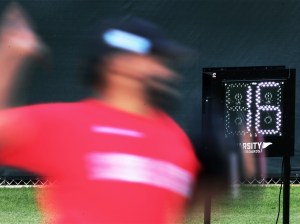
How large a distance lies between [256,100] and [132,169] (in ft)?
11.3

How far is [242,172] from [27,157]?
4.16ft

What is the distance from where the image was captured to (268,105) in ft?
15.7

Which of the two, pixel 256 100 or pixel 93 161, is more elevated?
pixel 256 100

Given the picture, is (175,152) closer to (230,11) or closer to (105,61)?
(105,61)

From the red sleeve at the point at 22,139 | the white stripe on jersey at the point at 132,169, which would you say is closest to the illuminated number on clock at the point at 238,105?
the white stripe on jersey at the point at 132,169

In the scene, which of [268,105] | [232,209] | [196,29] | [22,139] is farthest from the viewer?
[196,29]

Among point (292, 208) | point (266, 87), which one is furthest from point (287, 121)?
point (292, 208)

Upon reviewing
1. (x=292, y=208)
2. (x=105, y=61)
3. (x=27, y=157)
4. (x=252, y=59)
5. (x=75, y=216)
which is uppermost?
(x=252, y=59)

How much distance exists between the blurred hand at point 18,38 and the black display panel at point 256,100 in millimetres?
3288

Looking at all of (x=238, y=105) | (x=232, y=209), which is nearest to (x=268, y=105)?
(x=238, y=105)

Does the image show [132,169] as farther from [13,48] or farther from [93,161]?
[13,48]

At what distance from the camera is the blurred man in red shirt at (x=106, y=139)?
146cm

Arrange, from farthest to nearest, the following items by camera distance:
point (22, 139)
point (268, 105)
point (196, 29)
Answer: point (196, 29) < point (268, 105) < point (22, 139)

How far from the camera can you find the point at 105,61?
156 centimetres
